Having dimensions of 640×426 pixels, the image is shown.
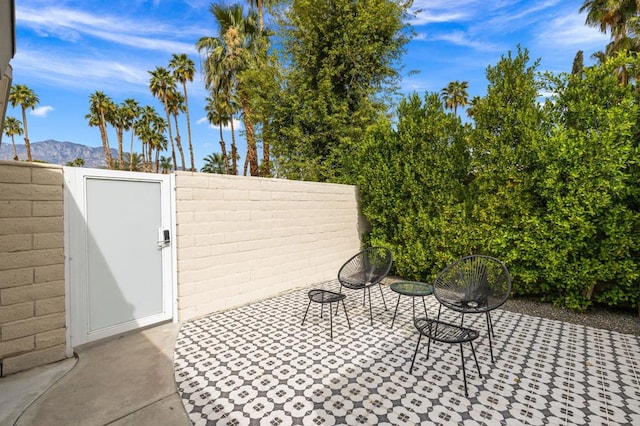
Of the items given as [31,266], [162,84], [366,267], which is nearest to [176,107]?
[162,84]

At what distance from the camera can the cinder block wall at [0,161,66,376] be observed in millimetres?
2463

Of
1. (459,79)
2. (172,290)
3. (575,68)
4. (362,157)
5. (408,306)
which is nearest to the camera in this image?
(172,290)

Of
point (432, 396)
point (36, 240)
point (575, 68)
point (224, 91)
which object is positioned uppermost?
point (575, 68)

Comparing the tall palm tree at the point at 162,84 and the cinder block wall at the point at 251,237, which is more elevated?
the tall palm tree at the point at 162,84

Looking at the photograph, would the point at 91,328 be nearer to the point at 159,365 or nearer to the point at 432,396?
the point at 159,365

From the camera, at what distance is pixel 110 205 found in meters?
3.15

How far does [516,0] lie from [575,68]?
16434 mm

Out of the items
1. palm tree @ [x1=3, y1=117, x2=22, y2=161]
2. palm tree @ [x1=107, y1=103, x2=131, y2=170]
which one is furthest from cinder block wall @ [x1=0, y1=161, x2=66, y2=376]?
palm tree @ [x1=3, y1=117, x2=22, y2=161]

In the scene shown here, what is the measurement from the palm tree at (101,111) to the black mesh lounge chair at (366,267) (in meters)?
26.8

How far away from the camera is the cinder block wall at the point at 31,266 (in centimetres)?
246

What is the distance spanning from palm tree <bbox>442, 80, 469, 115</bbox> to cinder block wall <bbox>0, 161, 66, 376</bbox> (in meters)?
24.5

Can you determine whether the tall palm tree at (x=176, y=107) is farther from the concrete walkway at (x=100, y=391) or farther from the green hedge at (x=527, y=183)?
the concrete walkway at (x=100, y=391)

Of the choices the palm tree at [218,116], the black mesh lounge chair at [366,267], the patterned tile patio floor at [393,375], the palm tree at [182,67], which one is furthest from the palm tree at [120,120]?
the patterned tile patio floor at [393,375]

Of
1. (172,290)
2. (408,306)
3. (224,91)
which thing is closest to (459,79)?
(224,91)
